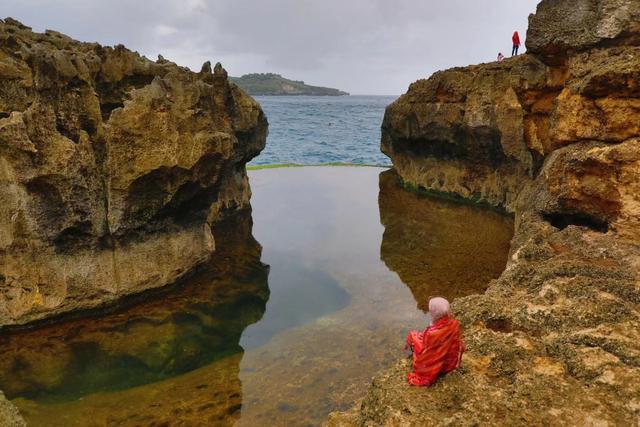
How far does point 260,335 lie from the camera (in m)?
13.9

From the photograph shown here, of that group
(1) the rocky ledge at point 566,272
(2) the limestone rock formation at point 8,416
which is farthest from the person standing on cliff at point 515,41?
(2) the limestone rock formation at point 8,416

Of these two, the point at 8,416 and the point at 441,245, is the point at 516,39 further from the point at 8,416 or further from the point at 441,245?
the point at 8,416

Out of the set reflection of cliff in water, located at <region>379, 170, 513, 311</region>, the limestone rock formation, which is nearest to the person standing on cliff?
reflection of cliff in water, located at <region>379, 170, 513, 311</region>

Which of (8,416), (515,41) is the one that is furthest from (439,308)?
(515,41)

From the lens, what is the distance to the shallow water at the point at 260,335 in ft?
34.7

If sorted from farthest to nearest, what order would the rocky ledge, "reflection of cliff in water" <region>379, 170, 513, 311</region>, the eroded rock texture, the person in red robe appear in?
1. "reflection of cliff in water" <region>379, 170, 513, 311</region>
2. the eroded rock texture
3. the person in red robe
4. the rocky ledge

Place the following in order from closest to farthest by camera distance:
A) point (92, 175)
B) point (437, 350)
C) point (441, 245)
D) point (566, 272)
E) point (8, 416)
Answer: point (8, 416), point (437, 350), point (566, 272), point (92, 175), point (441, 245)

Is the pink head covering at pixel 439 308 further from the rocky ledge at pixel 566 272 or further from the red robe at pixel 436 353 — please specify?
the rocky ledge at pixel 566 272

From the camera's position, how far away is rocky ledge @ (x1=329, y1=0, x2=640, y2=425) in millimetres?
5105

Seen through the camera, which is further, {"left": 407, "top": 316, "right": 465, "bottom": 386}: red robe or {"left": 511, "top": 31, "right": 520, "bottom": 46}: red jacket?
{"left": 511, "top": 31, "right": 520, "bottom": 46}: red jacket

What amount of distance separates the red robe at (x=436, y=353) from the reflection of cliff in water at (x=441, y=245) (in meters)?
9.61

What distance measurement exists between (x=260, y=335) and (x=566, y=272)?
896 cm

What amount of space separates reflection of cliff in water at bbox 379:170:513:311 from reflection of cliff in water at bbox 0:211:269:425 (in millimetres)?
5915

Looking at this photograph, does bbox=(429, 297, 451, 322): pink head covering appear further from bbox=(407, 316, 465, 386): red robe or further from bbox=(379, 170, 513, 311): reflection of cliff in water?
bbox=(379, 170, 513, 311): reflection of cliff in water
